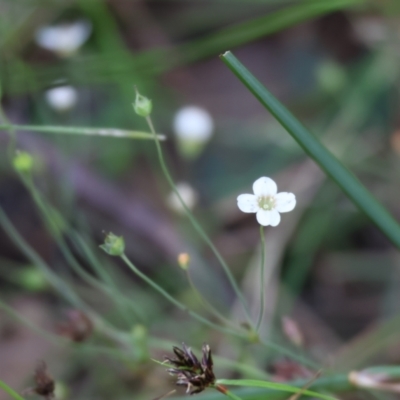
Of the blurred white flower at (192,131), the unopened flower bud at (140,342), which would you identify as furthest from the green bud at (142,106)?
the blurred white flower at (192,131)

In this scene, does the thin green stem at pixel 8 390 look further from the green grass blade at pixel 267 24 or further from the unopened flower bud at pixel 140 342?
the green grass blade at pixel 267 24

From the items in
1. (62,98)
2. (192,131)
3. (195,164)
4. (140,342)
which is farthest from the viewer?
(195,164)

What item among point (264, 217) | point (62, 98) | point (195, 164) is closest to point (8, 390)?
point (264, 217)

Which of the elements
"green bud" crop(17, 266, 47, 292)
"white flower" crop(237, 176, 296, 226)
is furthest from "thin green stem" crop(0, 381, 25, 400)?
"green bud" crop(17, 266, 47, 292)

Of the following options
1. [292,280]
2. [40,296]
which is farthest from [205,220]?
[40,296]

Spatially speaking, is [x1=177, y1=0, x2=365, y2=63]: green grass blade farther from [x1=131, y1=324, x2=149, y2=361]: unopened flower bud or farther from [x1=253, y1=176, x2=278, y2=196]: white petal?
[x1=131, y1=324, x2=149, y2=361]: unopened flower bud

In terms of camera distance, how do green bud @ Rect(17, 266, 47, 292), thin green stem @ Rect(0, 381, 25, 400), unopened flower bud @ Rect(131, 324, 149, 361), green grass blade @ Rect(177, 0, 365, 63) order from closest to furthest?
thin green stem @ Rect(0, 381, 25, 400) → unopened flower bud @ Rect(131, 324, 149, 361) → green grass blade @ Rect(177, 0, 365, 63) → green bud @ Rect(17, 266, 47, 292)

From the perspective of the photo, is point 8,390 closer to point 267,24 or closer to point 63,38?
point 267,24
